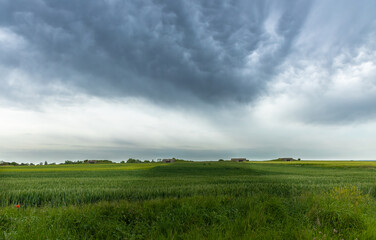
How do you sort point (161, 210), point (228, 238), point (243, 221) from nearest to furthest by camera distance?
point (228, 238), point (243, 221), point (161, 210)

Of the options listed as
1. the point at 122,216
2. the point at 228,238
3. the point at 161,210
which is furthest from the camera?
the point at 161,210

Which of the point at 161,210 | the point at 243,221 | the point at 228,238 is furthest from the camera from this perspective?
the point at 161,210

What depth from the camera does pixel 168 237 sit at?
5453mm

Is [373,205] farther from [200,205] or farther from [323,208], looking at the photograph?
[200,205]

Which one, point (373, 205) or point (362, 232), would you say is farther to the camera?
point (373, 205)

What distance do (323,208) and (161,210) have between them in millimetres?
5884

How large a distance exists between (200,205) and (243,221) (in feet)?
6.21

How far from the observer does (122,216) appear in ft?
22.7

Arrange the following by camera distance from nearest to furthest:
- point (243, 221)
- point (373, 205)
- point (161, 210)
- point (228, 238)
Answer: point (228, 238)
point (243, 221)
point (161, 210)
point (373, 205)

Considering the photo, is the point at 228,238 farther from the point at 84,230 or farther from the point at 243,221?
the point at 84,230

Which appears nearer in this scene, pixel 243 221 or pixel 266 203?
pixel 243 221

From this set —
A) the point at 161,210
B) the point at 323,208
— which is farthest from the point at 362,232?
the point at 161,210

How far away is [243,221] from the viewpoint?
635cm

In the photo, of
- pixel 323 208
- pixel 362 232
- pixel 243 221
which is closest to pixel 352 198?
pixel 323 208
